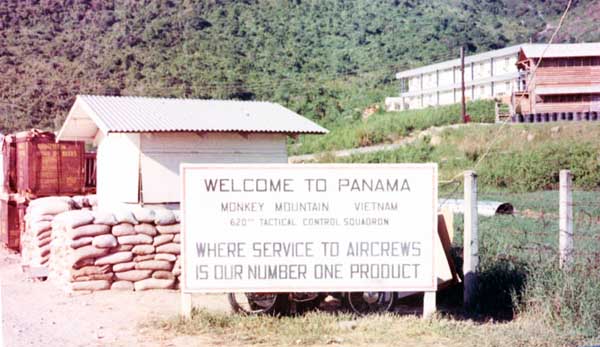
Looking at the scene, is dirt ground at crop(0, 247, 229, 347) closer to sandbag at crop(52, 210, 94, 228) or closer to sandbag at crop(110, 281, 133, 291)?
sandbag at crop(110, 281, 133, 291)

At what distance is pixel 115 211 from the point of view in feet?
36.6

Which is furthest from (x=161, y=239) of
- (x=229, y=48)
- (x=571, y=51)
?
(x=229, y=48)

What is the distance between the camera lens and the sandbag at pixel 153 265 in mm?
10844

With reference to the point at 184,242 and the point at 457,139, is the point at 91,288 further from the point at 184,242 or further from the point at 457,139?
the point at 457,139

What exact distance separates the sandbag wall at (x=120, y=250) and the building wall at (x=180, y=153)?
389cm

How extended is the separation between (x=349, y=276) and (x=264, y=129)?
804cm

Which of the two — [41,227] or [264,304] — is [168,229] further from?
[41,227]

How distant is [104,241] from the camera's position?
34.9 ft

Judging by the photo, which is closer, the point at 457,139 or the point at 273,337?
the point at 273,337

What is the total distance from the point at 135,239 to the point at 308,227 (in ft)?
11.9

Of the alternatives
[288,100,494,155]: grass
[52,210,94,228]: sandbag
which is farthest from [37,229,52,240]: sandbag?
[288,100,494,155]: grass

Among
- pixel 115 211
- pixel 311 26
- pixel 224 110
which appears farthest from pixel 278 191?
pixel 311 26

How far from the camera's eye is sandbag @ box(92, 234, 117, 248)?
10.6 metres

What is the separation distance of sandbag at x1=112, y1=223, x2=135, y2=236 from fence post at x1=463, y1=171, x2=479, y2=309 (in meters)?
4.89
